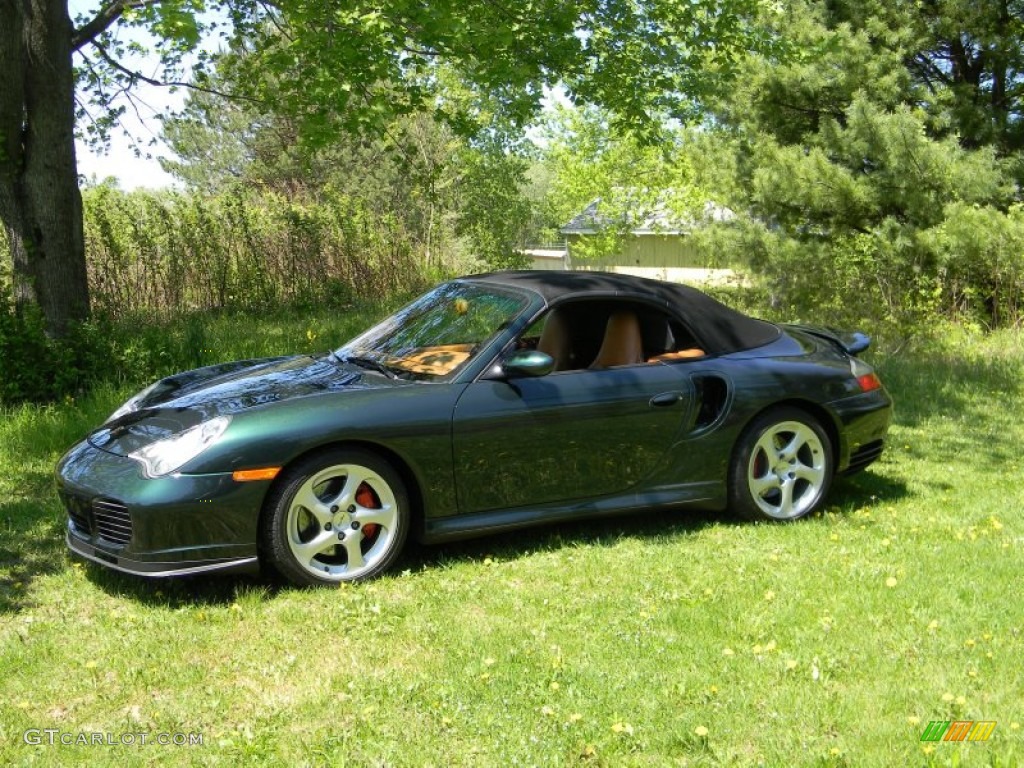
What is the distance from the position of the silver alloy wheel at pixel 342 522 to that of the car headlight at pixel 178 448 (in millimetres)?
460

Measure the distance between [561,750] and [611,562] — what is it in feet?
5.96

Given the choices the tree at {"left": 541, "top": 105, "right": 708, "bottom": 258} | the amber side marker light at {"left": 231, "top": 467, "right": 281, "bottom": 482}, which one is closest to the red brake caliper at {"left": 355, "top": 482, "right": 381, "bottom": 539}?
the amber side marker light at {"left": 231, "top": 467, "right": 281, "bottom": 482}

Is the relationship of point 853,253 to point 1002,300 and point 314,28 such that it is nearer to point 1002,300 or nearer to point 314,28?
point 1002,300

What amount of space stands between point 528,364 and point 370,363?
98cm

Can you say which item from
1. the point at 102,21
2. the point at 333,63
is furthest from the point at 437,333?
the point at 102,21

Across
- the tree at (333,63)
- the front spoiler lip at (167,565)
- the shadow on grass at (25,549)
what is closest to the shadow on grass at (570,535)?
the front spoiler lip at (167,565)

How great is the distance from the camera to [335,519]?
4.39m

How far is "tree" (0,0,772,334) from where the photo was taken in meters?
8.64

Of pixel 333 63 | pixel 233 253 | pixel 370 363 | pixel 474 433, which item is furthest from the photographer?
pixel 233 253

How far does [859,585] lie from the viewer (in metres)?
4.44

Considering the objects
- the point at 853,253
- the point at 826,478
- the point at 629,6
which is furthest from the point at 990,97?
the point at 826,478

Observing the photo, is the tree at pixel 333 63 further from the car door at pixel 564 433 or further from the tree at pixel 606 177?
the tree at pixel 606 177

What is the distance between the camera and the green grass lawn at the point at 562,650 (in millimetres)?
3086

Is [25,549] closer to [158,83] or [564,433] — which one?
[564,433]
